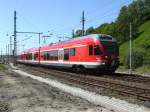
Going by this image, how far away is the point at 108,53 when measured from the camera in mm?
28828

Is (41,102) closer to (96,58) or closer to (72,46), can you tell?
(96,58)

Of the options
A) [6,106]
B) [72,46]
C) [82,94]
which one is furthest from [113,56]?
[6,106]

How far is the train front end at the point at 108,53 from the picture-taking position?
2848 centimetres

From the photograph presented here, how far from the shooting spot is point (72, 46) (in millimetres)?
Answer: 33594

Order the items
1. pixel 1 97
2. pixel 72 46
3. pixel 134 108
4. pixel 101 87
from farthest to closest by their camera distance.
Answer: pixel 72 46 → pixel 101 87 → pixel 1 97 → pixel 134 108

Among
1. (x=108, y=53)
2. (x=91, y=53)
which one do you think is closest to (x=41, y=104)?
(x=108, y=53)

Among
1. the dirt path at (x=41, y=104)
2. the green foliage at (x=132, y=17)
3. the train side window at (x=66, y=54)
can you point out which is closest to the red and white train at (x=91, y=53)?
the train side window at (x=66, y=54)

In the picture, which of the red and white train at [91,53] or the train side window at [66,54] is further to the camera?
the train side window at [66,54]

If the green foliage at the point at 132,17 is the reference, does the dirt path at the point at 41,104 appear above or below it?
below

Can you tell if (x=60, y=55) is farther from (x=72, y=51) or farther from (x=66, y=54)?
(x=72, y=51)

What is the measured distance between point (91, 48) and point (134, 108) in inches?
622

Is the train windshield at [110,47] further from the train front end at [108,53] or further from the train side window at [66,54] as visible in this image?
the train side window at [66,54]

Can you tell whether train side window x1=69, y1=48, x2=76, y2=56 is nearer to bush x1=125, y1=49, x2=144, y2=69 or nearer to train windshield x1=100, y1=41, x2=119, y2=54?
train windshield x1=100, y1=41, x2=119, y2=54

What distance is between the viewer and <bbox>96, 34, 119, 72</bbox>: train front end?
28.5m
